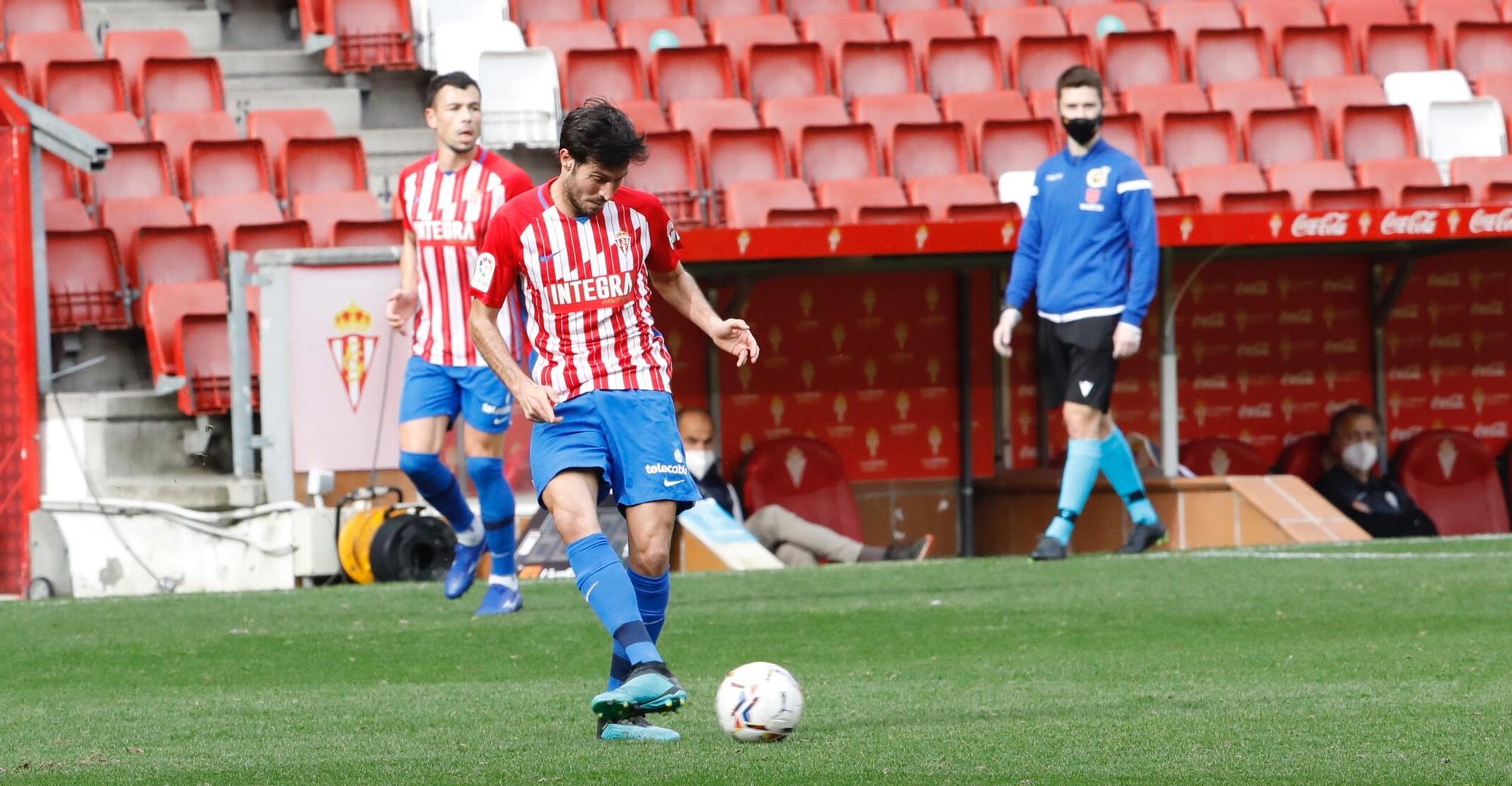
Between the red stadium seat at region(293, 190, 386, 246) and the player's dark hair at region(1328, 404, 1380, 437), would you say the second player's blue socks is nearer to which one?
the player's dark hair at region(1328, 404, 1380, 437)

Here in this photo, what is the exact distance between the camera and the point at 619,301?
17.6ft

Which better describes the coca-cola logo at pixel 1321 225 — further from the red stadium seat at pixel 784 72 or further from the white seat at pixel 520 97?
the white seat at pixel 520 97

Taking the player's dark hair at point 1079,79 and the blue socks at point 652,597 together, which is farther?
the player's dark hair at point 1079,79

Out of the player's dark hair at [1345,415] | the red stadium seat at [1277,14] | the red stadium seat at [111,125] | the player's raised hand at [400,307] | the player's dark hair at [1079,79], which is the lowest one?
the player's dark hair at [1345,415]

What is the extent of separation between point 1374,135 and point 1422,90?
2.64ft

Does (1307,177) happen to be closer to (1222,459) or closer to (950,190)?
(1222,459)

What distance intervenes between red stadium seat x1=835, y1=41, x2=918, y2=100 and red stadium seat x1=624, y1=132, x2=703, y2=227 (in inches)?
78.4

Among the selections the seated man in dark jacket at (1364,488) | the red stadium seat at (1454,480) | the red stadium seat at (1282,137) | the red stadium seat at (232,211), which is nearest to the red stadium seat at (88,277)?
the red stadium seat at (232,211)

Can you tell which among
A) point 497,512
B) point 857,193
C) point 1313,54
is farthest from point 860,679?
point 1313,54

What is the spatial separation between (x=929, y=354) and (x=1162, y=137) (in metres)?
2.18

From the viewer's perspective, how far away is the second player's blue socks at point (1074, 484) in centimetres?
→ 994

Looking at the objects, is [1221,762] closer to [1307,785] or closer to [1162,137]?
[1307,785]

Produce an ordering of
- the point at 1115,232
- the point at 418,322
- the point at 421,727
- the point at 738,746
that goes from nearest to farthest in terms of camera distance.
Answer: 1. the point at 738,746
2. the point at 421,727
3. the point at 418,322
4. the point at 1115,232

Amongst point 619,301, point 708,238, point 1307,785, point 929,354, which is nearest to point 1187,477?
point 929,354
